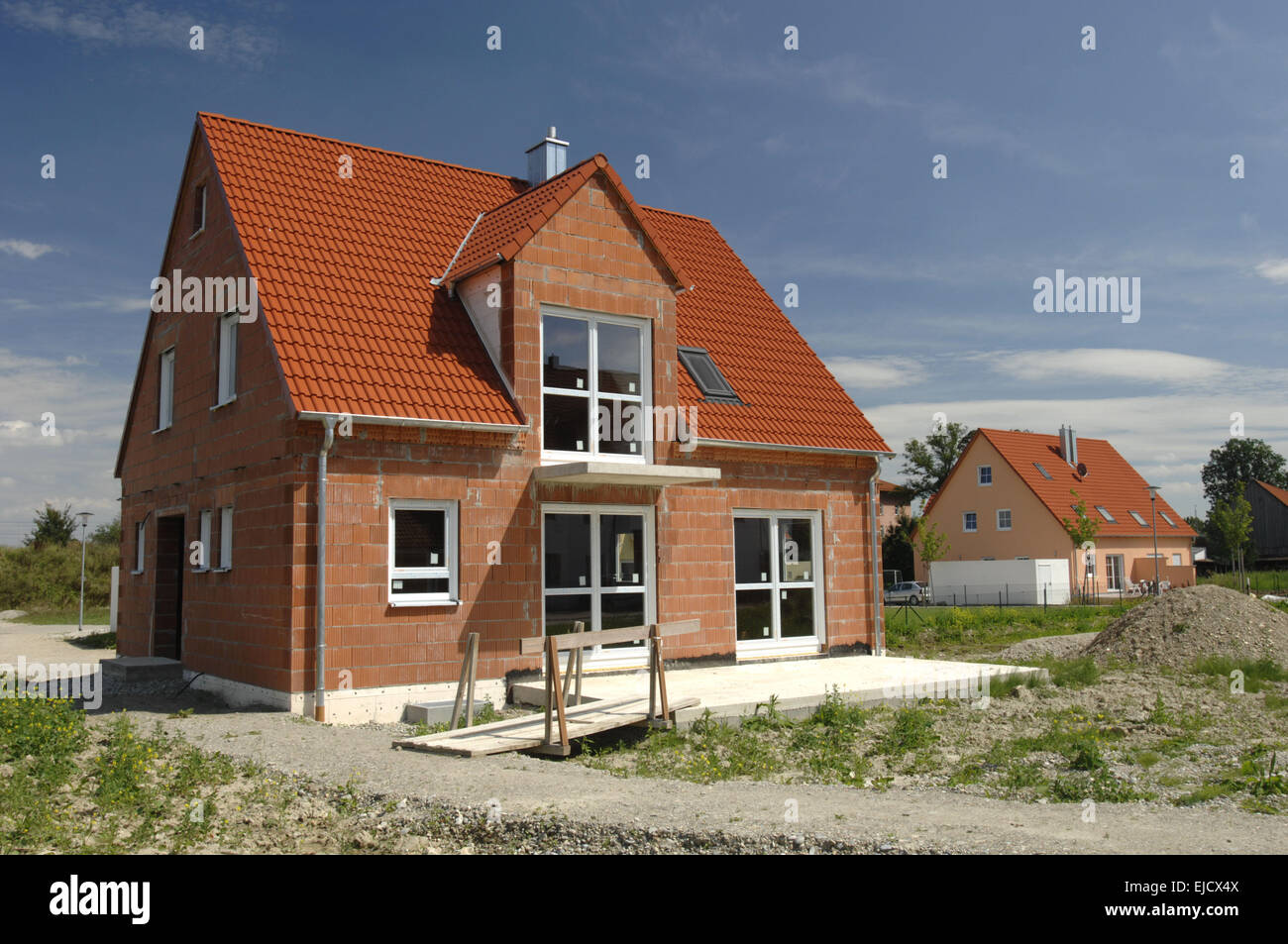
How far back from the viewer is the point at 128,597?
17594 millimetres

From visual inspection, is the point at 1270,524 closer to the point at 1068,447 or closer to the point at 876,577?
the point at 1068,447

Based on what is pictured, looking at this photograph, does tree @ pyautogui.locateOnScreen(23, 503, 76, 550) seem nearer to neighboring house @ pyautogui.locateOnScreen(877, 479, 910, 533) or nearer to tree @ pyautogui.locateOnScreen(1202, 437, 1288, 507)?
neighboring house @ pyautogui.locateOnScreen(877, 479, 910, 533)

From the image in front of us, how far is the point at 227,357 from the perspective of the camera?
1414cm

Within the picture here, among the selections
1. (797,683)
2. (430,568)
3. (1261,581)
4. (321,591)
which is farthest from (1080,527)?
(321,591)

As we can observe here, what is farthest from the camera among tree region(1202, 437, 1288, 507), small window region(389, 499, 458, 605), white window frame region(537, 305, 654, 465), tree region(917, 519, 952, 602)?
tree region(1202, 437, 1288, 507)

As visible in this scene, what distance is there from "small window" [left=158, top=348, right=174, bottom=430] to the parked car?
3906 cm

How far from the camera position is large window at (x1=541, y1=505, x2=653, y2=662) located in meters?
13.3

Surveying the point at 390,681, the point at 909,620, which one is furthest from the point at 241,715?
the point at 909,620

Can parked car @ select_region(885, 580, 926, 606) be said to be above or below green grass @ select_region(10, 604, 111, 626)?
below

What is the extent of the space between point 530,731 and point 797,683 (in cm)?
413

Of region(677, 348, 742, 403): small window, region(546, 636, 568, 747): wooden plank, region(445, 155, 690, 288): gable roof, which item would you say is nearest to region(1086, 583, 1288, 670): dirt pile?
region(677, 348, 742, 403): small window

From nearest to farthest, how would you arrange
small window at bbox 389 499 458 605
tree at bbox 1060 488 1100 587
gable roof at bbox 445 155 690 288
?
small window at bbox 389 499 458 605 < gable roof at bbox 445 155 690 288 < tree at bbox 1060 488 1100 587
